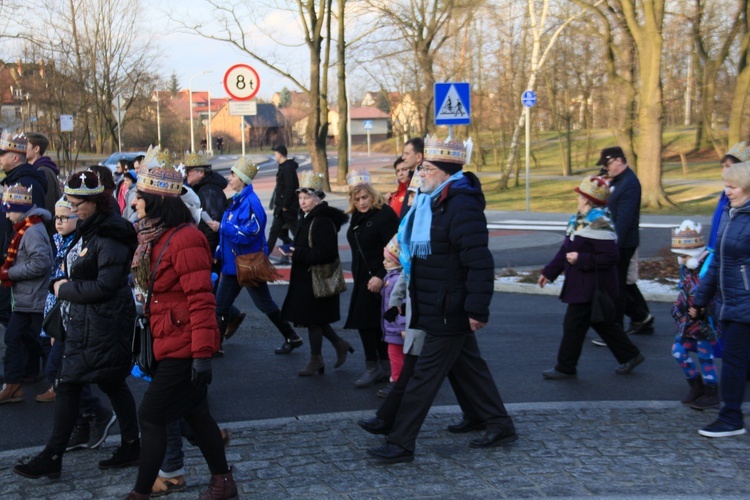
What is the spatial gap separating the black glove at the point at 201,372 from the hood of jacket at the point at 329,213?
9.33ft

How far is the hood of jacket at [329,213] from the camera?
23.4 ft

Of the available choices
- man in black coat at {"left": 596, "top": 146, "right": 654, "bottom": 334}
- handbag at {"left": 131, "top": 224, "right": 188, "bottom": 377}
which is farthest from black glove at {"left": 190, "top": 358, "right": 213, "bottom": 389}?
man in black coat at {"left": 596, "top": 146, "right": 654, "bottom": 334}

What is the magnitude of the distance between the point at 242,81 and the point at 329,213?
9.53 m

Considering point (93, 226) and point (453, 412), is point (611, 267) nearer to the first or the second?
point (453, 412)

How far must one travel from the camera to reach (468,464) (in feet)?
16.8

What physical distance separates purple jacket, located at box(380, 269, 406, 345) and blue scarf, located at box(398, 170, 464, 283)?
2.90 ft

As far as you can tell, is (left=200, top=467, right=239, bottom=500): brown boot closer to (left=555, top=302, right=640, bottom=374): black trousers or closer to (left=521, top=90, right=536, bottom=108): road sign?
(left=555, top=302, right=640, bottom=374): black trousers

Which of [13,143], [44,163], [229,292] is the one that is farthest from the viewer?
[229,292]

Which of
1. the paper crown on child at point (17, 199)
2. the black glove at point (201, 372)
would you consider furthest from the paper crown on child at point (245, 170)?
the black glove at point (201, 372)

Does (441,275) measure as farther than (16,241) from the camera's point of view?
No

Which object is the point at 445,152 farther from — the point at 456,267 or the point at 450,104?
the point at 450,104

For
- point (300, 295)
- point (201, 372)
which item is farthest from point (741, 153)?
point (201, 372)

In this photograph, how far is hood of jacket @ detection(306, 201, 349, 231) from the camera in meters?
7.14

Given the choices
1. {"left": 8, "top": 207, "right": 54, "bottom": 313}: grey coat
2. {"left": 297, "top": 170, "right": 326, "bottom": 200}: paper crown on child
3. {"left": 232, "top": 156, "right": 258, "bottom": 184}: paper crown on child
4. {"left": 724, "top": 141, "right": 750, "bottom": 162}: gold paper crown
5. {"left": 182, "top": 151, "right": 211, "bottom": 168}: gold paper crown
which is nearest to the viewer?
{"left": 8, "top": 207, "right": 54, "bottom": 313}: grey coat
